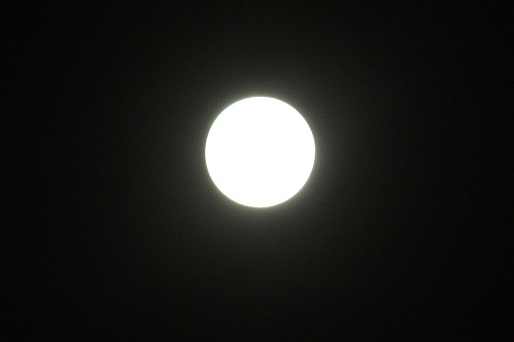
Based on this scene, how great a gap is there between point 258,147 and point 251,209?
1.19 feet

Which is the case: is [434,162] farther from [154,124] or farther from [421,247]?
[154,124]

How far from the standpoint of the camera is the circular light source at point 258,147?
312 cm

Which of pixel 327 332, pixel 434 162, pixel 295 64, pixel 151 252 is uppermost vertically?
pixel 295 64

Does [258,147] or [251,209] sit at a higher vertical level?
[258,147]

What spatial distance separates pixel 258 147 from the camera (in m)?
3.14

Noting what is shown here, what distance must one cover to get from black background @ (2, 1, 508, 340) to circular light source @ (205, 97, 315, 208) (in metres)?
0.07

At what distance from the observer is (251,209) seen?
324 cm

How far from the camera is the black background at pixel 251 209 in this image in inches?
120

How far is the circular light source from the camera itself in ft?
10.2

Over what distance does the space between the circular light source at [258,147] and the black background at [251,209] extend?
2.6 inches

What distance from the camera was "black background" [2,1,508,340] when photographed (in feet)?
9.98

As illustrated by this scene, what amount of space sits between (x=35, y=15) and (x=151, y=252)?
4.76 feet

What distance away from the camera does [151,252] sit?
3.37 metres

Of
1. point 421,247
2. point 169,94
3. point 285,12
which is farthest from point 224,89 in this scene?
point 421,247
